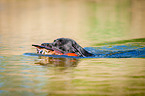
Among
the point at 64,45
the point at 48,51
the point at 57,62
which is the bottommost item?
the point at 57,62

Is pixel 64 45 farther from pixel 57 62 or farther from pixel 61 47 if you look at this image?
pixel 57 62

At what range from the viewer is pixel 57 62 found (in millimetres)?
8016

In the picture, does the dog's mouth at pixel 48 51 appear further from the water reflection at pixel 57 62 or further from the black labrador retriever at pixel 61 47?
the water reflection at pixel 57 62

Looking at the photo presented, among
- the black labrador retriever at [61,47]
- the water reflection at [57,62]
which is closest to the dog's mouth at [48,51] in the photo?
the black labrador retriever at [61,47]

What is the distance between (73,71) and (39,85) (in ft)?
4.55

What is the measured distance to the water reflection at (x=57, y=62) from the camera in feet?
25.4

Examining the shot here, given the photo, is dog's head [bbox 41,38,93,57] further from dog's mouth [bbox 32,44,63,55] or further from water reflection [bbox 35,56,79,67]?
water reflection [bbox 35,56,79,67]

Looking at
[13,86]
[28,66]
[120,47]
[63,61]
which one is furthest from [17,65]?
[120,47]

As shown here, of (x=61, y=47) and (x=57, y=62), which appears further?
(x=61, y=47)

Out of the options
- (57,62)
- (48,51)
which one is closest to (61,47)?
(48,51)

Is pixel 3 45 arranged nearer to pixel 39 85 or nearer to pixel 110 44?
pixel 110 44

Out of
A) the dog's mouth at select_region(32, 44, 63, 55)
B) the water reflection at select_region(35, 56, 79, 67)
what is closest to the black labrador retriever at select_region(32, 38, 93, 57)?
the dog's mouth at select_region(32, 44, 63, 55)

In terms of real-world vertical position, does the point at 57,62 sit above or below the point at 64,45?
below

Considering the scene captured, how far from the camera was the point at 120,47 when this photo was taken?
36.8ft
